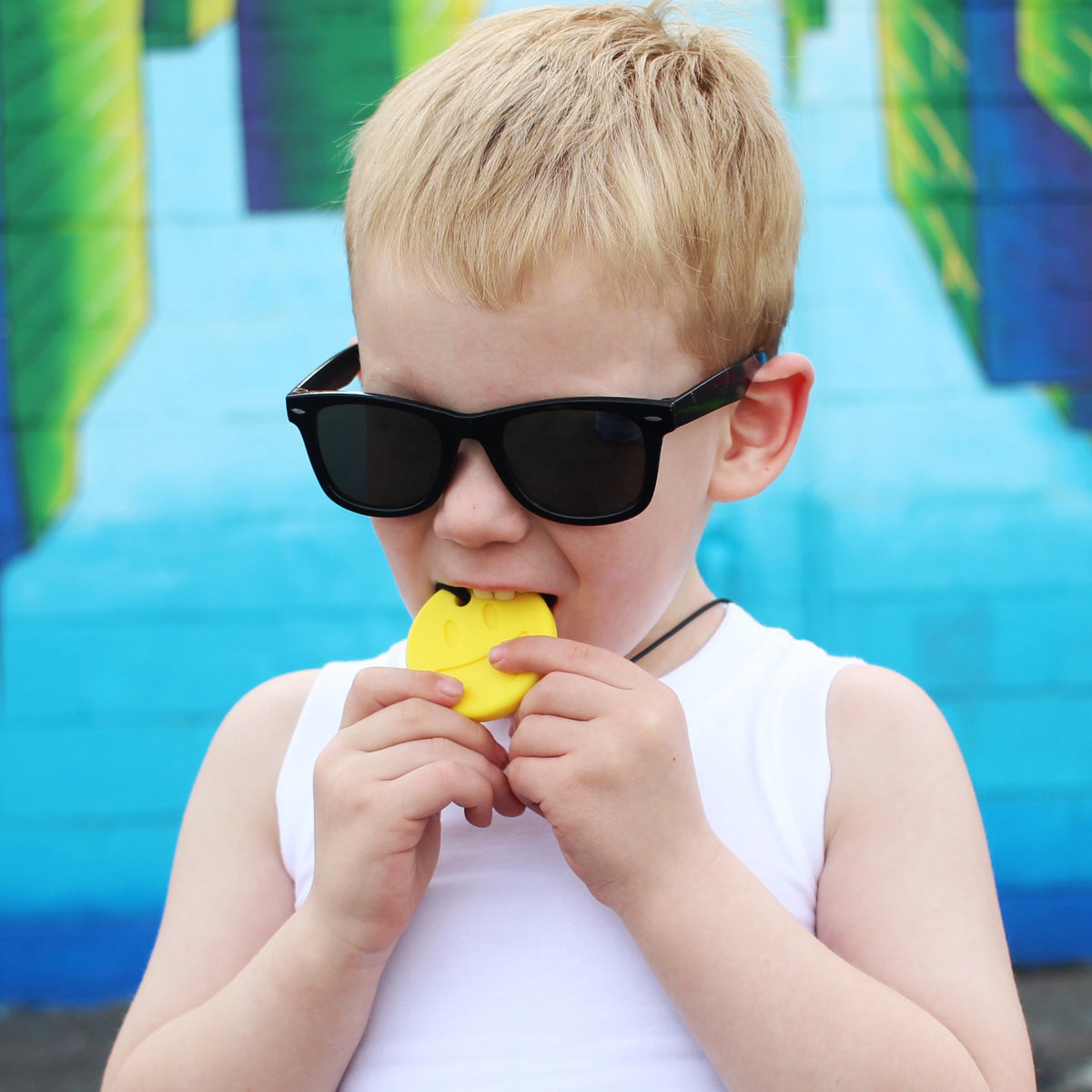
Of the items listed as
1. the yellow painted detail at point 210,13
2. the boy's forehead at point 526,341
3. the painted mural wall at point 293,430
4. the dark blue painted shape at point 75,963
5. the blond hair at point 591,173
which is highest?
the yellow painted detail at point 210,13

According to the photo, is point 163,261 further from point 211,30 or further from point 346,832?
point 346,832

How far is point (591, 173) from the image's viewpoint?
1.15 metres

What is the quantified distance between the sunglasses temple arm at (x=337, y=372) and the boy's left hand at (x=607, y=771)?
43 cm

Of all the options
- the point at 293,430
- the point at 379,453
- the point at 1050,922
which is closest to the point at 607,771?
the point at 379,453

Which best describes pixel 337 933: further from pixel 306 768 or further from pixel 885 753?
pixel 885 753

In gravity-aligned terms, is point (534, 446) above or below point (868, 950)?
above

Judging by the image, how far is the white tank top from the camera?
3.73 ft

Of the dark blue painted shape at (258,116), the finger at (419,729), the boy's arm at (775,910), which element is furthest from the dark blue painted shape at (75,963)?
the boy's arm at (775,910)

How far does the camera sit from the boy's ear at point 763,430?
4.28ft

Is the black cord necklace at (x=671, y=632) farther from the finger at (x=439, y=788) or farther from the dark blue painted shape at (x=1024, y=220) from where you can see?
the dark blue painted shape at (x=1024, y=220)

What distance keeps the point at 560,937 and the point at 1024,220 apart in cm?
331

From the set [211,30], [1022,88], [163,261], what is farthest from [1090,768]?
[211,30]

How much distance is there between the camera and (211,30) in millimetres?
3732

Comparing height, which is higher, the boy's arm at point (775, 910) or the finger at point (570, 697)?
the finger at point (570, 697)
